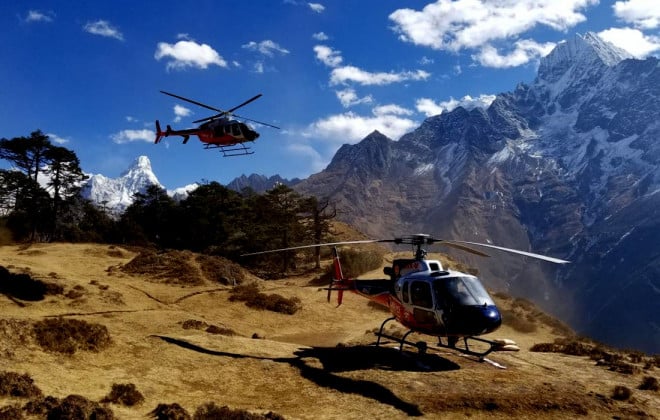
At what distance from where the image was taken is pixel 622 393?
488 inches

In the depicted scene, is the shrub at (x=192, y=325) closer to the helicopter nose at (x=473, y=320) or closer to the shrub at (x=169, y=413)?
the shrub at (x=169, y=413)

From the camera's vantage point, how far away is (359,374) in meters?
13.7

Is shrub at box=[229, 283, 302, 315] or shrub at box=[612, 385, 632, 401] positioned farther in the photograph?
shrub at box=[229, 283, 302, 315]

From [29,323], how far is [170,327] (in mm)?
7259

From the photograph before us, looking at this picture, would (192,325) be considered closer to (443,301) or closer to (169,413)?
(169,413)

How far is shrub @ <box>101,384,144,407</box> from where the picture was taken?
1044 cm

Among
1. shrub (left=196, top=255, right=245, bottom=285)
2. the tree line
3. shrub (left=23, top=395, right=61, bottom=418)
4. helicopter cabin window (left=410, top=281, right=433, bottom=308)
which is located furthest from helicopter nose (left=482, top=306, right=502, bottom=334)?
the tree line

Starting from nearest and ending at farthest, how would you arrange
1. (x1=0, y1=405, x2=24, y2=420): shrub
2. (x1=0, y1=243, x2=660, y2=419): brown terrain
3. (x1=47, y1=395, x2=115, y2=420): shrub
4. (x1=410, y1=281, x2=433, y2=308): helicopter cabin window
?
(x1=0, y1=405, x2=24, y2=420): shrub
(x1=47, y1=395, x2=115, y2=420): shrub
(x1=0, y1=243, x2=660, y2=419): brown terrain
(x1=410, y1=281, x2=433, y2=308): helicopter cabin window

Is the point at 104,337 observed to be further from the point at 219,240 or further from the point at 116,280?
the point at 219,240

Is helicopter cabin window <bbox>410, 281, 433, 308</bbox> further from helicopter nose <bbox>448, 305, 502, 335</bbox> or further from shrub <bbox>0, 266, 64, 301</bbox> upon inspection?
shrub <bbox>0, 266, 64, 301</bbox>

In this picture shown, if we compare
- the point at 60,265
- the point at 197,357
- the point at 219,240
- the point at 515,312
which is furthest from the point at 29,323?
the point at 219,240

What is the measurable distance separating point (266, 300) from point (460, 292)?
18.4m

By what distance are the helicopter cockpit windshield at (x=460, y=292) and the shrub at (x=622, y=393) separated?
12.2ft

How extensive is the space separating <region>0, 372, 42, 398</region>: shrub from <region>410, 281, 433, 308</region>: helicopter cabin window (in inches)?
397
